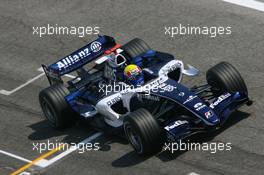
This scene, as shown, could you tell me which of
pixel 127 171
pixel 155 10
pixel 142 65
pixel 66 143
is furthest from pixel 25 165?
pixel 155 10

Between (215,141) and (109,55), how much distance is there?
390 centimetres

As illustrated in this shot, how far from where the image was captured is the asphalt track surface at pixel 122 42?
18533mm

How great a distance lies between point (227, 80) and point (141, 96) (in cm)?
217

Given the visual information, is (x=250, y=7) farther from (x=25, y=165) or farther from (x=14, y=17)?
(x=25, y=165)

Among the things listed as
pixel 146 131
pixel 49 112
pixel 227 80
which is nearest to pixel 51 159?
pixel 49 112

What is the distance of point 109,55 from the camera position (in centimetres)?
2097

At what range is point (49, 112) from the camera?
2092 centimetres

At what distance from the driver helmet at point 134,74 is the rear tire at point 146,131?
4.90 ft

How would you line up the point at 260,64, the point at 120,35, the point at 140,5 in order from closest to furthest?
the point at 260,64
the point at 120,35
the point at 140,5

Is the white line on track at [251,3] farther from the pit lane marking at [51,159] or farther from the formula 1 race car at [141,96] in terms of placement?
the pit lane marking at [51,159]
